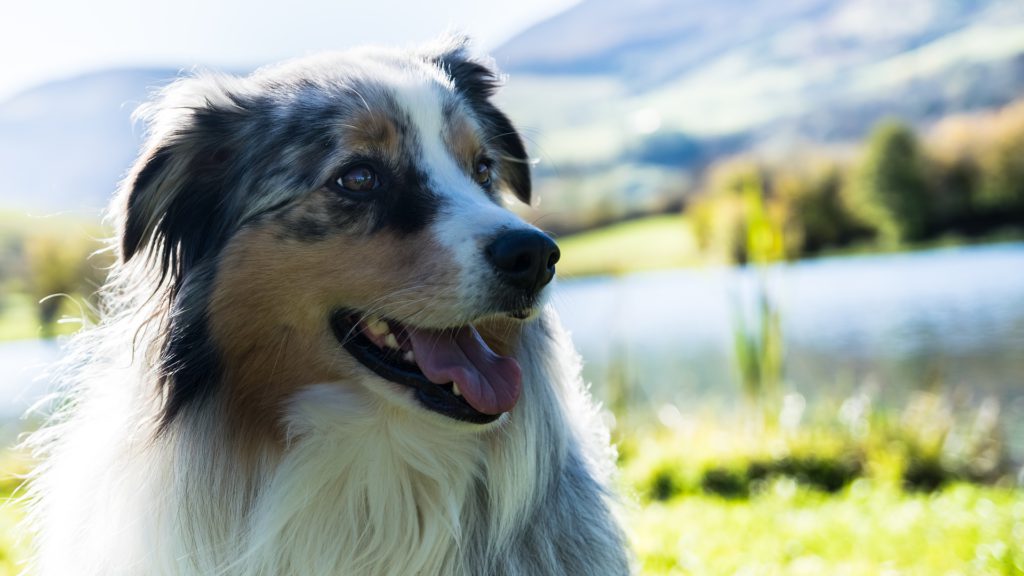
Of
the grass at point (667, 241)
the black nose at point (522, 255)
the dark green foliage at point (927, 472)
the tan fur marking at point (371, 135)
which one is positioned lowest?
the grass at point (667, 241)

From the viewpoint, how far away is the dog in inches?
96.9

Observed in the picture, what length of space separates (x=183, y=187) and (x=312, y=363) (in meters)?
0.66

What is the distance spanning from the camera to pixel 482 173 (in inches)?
115

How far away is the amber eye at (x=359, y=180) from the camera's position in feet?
8.29

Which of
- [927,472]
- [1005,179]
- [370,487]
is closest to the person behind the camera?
[370,487]

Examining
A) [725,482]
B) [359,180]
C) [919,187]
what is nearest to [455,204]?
[359,180]

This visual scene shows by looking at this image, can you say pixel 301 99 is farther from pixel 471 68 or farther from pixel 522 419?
pixel 522 419

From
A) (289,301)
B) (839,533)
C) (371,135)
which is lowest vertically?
(839,533)

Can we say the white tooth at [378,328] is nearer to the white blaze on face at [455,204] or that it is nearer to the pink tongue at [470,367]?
the pink tongue at [470,367]

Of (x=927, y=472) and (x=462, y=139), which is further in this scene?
(x=927, y=472)

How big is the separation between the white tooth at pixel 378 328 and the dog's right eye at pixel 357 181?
0.38 meters

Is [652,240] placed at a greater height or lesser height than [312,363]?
lesser

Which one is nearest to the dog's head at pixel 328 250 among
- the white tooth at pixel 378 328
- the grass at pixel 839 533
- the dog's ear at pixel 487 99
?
the white tooth at pixel 378 328

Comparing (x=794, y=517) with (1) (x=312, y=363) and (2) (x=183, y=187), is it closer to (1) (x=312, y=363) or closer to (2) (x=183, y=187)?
(1) (x=312, y=363)
